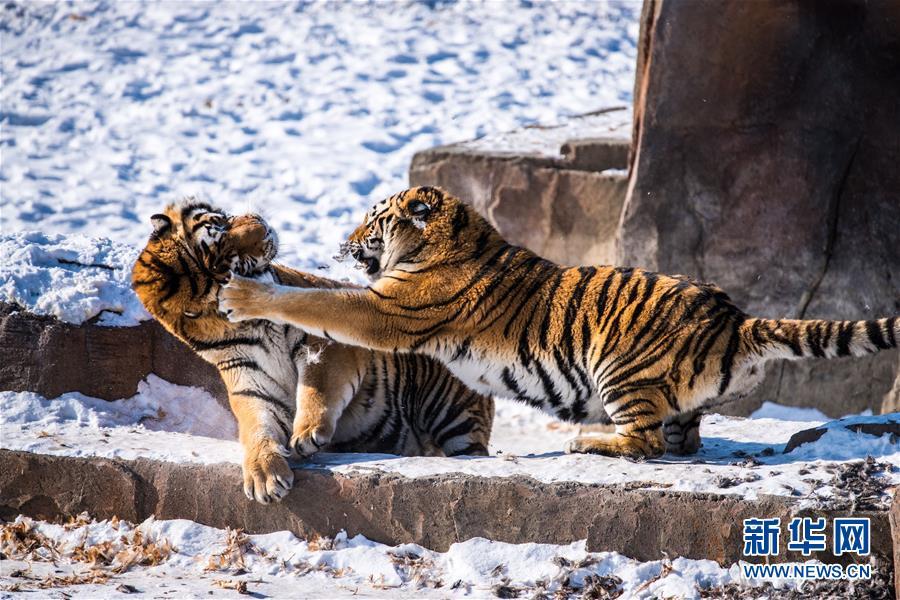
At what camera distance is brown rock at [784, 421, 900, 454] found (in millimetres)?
4078

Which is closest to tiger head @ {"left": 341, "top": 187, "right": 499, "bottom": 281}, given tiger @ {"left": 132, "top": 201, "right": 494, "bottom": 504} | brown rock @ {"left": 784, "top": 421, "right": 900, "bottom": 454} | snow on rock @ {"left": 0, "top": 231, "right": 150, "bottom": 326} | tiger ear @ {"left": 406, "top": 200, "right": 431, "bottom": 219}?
tiger ear @ {"left": 406, "top": 200, "right": 431, "bottom": 219}

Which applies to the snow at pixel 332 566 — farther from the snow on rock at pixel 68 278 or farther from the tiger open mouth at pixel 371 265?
the tiger open mouth at pixel 371 265

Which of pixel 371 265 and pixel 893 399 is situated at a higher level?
pixel 371 265

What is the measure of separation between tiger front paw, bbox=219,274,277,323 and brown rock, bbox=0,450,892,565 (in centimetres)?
57

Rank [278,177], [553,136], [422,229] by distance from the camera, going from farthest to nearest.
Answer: [278,177] < [553,136] < [422,229]

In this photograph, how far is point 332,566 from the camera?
3.95 metres

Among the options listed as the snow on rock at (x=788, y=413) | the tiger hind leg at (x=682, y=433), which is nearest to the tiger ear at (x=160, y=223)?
the tiger hind leg at (x=682, y=433)

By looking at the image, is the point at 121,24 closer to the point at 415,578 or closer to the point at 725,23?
the point at 725,23

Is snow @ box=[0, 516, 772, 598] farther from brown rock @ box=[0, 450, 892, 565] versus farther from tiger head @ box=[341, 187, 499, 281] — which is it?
tiger head @ box=[341, 187, 499, 281]

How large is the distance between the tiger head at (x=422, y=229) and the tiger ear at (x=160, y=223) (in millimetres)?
814

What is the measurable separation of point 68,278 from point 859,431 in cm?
331

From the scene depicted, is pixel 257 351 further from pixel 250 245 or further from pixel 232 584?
pixel 232 584

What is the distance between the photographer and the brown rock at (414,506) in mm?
3656

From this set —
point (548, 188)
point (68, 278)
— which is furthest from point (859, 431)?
point (548, 188)
